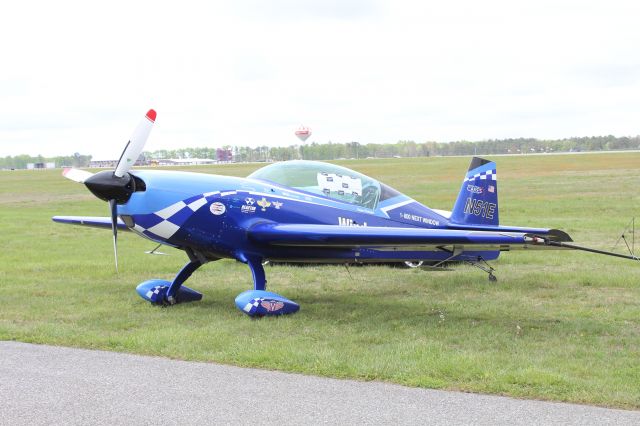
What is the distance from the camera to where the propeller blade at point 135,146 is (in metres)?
8.44

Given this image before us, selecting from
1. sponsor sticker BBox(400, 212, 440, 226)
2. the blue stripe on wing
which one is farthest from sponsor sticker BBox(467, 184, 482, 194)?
the blue stripe on wing

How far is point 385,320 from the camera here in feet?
27.9

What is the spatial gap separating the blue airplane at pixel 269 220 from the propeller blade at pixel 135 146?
0.5 inches

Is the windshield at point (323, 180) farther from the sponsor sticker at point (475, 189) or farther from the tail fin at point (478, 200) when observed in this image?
the sponsor sticker at point (475, 189)

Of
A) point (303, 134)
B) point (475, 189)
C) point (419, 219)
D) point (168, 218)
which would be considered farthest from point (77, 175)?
point (303, 134)

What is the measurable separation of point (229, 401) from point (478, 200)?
24.0ft

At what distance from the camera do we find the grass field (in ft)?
19.6

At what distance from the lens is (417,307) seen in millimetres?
9289

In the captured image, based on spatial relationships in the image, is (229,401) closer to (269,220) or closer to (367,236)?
(367,236)

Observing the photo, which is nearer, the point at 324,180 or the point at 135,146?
the point at 135,146

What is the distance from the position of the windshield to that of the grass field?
150 cm

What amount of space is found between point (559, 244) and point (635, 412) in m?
2.65

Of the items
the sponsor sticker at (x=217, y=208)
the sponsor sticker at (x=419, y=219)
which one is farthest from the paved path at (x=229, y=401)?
the sponsor sticker at (x=419, y=219)

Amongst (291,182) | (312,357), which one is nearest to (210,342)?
(312,357)
